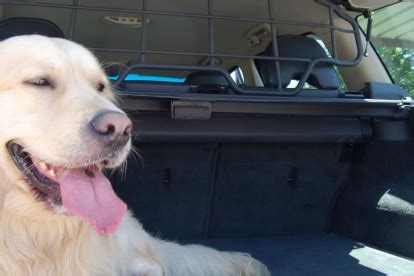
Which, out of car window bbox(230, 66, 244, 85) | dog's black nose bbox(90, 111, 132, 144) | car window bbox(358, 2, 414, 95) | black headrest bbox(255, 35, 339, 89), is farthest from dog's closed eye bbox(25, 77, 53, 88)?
car window bbox(230, 66, 244, 85)

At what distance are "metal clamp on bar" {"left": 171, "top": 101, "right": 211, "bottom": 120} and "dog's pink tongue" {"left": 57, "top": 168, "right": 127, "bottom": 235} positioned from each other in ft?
2.39

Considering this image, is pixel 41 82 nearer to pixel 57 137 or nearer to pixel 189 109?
pixel 57 137

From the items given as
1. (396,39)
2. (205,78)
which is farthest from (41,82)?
(396,39)

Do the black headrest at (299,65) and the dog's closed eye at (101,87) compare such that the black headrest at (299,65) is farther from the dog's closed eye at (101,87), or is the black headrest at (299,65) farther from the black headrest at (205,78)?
the dog's closed eye at (101,87)

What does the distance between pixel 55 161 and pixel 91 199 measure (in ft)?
0.69

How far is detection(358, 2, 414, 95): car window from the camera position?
3.68 metres

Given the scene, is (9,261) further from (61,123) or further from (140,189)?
(140,189)

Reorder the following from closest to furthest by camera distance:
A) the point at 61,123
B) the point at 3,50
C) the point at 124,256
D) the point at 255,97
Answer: the point at 61,123 → the point at 3,50 → the point at 124,256 → the point at 255,97

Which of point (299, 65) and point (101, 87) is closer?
point (101, 87)

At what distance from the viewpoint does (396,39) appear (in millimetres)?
3781

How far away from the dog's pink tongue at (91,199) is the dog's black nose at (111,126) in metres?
0.22

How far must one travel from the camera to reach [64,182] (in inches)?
77.3

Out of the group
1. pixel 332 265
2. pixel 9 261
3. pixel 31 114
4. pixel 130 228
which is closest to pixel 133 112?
pixel 130 228

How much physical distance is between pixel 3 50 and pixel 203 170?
158cm
